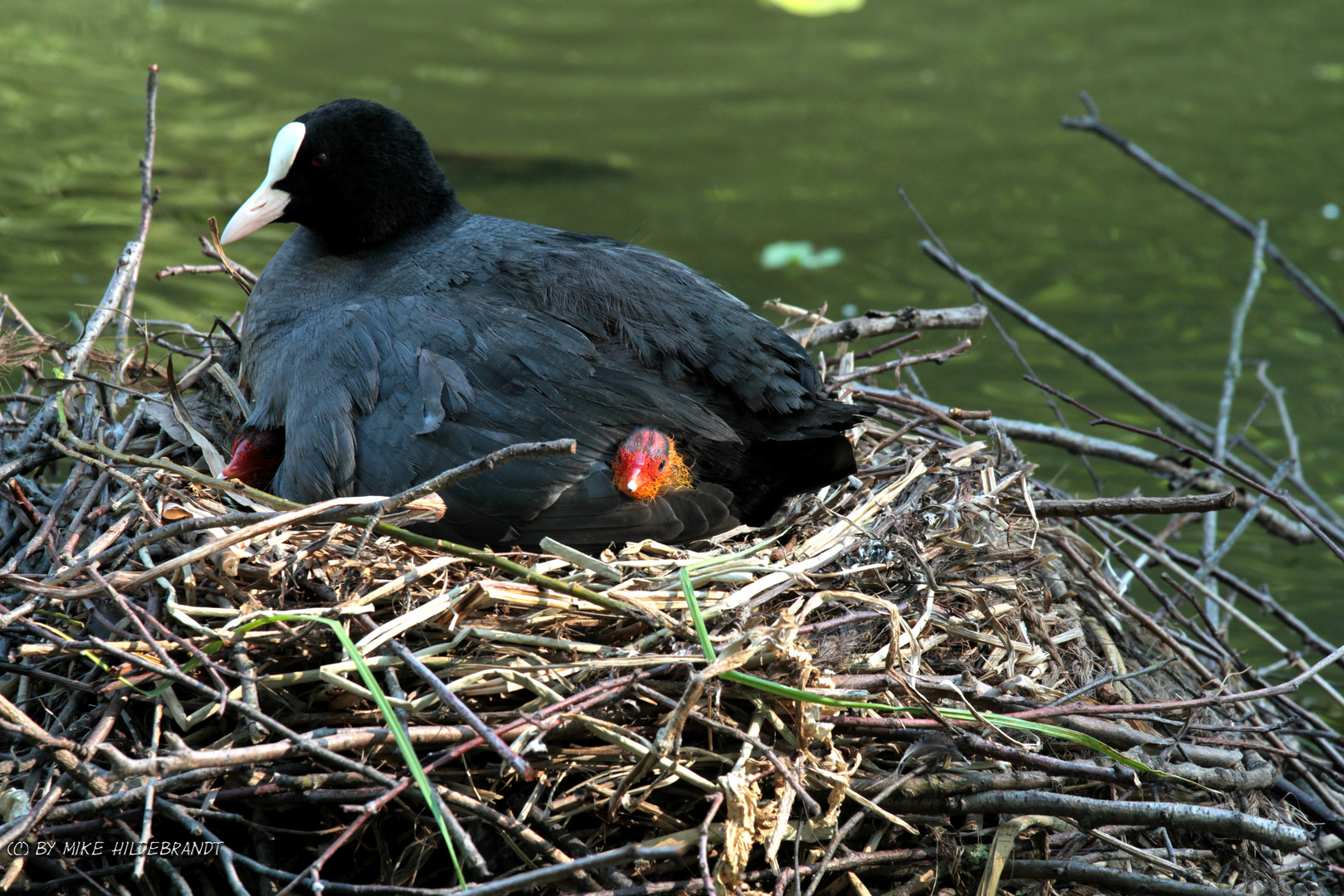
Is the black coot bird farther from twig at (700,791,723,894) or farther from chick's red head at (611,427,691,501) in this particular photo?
twig at (700,791,723,894)

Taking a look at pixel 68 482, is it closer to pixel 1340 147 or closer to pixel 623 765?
pixel 623 765

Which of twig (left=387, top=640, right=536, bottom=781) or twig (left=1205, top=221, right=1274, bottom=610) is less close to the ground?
twig (left=387, top=640, right=536, bottom=781)

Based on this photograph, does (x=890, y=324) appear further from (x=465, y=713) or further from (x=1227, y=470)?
(x=465, y=713)

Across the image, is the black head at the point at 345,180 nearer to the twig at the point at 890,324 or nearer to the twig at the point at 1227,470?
the twig at the point at 890,324

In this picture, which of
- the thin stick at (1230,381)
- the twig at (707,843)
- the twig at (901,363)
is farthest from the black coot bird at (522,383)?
the thin stick at (1230,381)

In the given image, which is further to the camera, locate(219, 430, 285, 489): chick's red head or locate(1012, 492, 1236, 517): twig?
locate(219, 430, 285, 489): chick's red head

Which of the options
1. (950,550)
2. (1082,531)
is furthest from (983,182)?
(950,550)

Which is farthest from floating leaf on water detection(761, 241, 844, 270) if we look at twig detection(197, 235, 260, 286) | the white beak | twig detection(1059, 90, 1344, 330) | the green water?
the white beak

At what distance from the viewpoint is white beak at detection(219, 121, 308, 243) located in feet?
10.2

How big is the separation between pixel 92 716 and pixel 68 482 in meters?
0.71

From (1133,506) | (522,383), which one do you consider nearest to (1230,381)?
(1133,506)

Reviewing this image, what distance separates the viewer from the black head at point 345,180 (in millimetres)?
3141

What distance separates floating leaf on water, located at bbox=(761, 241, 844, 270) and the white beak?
341cm

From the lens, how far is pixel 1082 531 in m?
4.52
